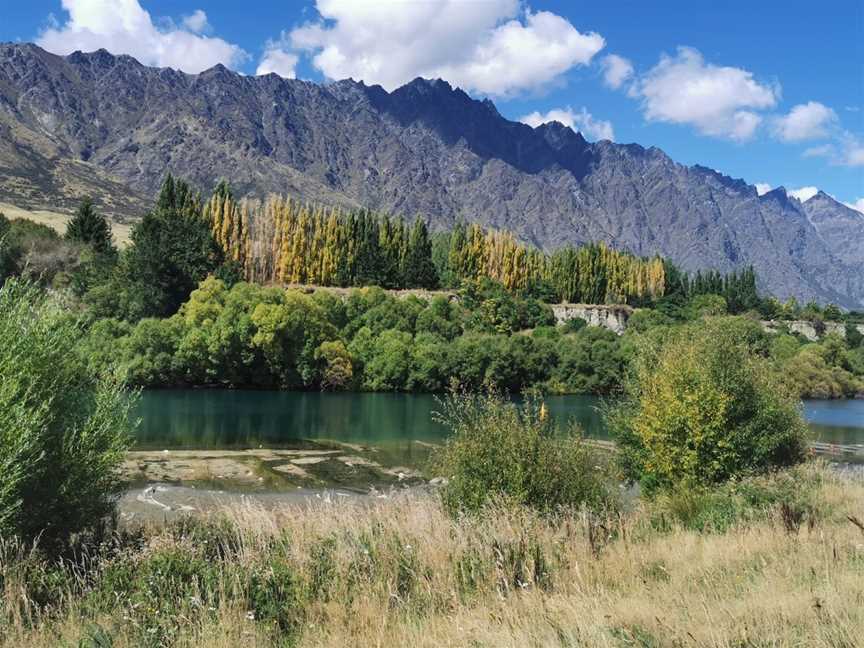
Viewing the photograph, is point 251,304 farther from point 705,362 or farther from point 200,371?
point 705,362

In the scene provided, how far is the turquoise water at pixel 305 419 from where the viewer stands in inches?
1500

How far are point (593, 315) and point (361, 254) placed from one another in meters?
29.4

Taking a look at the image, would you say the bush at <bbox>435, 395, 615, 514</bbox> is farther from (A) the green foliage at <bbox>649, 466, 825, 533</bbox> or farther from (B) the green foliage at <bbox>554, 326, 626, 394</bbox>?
(B) the green foliage at <bbox>554, 326, 626, 394</bbox>

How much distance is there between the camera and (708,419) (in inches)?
789

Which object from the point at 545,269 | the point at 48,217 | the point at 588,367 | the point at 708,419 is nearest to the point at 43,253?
the point at 588,367

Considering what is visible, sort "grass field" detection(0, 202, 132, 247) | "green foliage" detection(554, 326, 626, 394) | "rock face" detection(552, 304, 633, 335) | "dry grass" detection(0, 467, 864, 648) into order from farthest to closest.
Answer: "grass field" detection(0, 202, 132, 247) < "rock face" detection(552, 304, 633, 335) < "green foliage" detection(554, 326, 626, 394) < "dry grass" detection(0, 467, 864, 648)

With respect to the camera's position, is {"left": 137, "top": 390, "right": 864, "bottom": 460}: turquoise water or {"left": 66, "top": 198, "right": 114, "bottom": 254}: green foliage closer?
{"left": 137, "top": 390, "right": 864, "bottom": 460}: turquoise water

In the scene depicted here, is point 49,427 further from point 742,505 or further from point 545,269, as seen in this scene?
point 545,269

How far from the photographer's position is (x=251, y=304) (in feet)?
220

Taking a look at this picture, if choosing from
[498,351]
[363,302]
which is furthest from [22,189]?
[498,351]

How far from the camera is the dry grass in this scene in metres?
→ 5.76

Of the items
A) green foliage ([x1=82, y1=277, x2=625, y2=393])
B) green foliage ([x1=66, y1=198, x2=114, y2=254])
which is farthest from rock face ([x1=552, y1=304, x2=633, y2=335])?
green foliage ([x1=66, y1=198, x2=114, y2=254])

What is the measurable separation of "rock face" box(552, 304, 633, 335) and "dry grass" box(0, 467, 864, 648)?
77.9m

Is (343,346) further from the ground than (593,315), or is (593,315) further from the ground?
(593,315)
